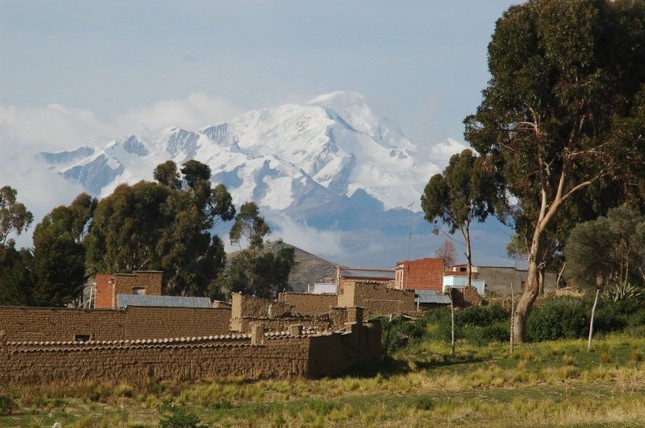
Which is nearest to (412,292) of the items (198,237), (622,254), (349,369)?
(622,254)

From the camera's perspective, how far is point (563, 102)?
153 feet

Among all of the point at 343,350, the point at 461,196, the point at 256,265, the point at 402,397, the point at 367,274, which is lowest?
the point at 402,397

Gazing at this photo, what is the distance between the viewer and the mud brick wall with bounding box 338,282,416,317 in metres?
63.3

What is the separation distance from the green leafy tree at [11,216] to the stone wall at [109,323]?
195 ft

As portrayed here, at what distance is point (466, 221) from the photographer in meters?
85.3

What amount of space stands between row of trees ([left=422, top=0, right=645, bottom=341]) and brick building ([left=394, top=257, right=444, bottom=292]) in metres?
42.1

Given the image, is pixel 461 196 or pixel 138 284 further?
pixel 461 196

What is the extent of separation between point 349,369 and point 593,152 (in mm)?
13805

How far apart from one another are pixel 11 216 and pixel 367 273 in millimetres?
31045

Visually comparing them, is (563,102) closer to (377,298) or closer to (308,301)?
(377,298)

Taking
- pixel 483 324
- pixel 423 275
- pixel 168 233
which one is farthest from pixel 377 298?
pixel 168 233

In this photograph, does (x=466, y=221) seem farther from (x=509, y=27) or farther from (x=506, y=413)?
(x=506, y=413)

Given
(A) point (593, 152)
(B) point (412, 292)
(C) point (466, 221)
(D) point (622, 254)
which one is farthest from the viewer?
(C) point (466, 221)

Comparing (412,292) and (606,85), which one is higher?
(606,85)
